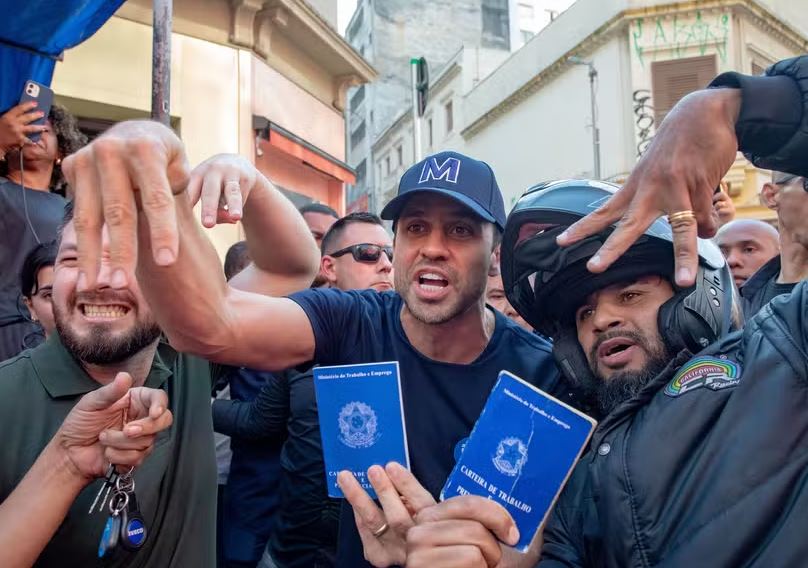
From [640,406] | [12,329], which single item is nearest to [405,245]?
[640,406]

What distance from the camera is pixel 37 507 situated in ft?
5.65

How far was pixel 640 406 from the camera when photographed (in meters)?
1.70

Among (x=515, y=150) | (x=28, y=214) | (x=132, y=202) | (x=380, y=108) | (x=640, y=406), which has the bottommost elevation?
(x=640, y=406)

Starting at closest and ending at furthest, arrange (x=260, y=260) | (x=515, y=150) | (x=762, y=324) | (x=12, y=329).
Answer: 1. (x=762, y=324)
2. (x=260, y=260)
3. (x=12, y=329)
4. (x=515, y=150)

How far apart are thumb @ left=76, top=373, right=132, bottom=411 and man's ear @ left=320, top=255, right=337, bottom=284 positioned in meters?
2.73

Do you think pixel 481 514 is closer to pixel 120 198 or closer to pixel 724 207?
pixel 120 198

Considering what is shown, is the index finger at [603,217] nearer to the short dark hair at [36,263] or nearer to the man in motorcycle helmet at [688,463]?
the man in motorcycle helmet at [688,463]

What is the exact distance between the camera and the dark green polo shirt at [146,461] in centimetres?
191

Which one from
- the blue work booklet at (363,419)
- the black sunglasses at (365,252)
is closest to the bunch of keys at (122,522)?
the blue work booklet at (363,419)

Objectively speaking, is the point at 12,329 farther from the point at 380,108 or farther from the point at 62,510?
the point at 380,108

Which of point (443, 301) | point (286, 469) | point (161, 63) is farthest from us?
point (161, 63)

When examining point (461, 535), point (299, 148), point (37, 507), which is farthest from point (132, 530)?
point (299, 148)

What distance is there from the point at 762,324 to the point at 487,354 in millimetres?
972

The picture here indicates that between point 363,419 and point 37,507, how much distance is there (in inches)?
34.2
